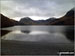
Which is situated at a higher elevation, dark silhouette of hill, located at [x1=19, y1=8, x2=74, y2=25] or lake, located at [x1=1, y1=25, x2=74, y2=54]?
dark silhouette of hill, located at [x1=19, y1=8, x2=74, y2=25]

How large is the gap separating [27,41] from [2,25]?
45 centimetres

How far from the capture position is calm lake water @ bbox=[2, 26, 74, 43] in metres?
1.98

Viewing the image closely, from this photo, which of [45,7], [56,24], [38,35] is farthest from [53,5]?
[38,35]

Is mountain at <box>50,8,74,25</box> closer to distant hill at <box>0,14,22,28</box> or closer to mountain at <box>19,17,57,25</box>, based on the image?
mountain at <box>19,17,57,25</box>

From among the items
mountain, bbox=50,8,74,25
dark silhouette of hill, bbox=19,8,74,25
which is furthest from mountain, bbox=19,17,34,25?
mountain, bbox=50,8,74,25

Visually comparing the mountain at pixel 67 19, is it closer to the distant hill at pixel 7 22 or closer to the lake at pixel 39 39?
the lake at pixel 39 39

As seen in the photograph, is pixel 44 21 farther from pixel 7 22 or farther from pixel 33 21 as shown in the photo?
pixel 7 22

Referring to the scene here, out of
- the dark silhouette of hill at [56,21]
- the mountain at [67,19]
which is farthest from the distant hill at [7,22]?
the mountain at [67,19]

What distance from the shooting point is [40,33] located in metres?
2.03

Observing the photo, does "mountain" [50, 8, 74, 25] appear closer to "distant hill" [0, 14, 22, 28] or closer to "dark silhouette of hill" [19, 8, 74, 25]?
"dark silhouette of hill" [19, 8, 74, 25]

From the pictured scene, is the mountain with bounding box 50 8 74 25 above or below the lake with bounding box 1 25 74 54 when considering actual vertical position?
above

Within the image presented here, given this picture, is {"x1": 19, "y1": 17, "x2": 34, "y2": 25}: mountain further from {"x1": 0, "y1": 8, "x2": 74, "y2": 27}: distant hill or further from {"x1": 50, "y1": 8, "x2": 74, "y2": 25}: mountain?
{"x1": 50, "y1": 8, "x2": 74, "y2": 25}: mountain

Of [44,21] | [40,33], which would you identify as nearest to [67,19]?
[44,21]

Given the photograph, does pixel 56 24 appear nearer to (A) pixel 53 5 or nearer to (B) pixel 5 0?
(A) pixel 53 5
